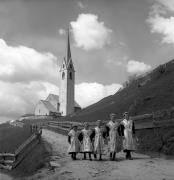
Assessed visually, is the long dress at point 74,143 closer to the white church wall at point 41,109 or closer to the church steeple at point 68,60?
the white church wall at point 41,109

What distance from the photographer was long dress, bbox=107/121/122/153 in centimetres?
1567

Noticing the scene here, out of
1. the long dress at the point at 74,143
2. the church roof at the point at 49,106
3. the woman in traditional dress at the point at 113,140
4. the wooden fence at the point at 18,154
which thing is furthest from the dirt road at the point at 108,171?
the church roof at the point at 49,106

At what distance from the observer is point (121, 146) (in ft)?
52.1

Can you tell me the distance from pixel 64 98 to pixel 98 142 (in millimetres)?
98795

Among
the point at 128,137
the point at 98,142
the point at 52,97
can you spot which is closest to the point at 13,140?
the point at 98,142

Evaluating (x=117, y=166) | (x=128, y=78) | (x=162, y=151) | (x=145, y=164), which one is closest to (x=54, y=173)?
(x=117, y=166)

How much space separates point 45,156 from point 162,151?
20.0 feet

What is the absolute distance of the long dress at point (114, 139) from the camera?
1567 cm

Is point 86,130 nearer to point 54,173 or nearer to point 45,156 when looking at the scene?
point 45,156

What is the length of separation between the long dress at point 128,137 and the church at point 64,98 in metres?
95.2

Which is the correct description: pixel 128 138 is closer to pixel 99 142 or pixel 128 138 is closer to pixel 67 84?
pixel 99 142

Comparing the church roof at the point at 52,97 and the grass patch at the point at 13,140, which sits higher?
the church roof at the point at 52,97

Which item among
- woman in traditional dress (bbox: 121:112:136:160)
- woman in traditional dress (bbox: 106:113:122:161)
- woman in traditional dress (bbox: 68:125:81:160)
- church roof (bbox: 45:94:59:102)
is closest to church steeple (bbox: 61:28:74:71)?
church roof (bbox: 45:94:59:102)

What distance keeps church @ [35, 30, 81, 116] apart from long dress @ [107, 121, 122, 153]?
3737 inches
